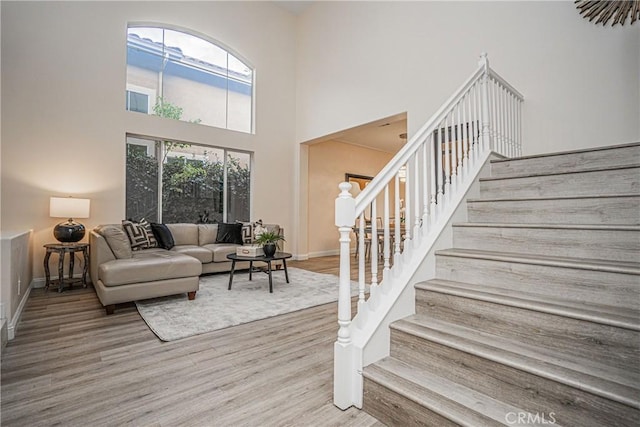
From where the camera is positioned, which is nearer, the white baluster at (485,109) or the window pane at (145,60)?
the white baluster at (485,109)

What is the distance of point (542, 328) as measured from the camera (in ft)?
4.70

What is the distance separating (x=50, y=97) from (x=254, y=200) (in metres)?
3.41

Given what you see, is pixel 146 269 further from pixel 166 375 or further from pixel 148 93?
pixel 148 93

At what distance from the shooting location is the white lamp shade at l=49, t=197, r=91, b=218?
4.00m

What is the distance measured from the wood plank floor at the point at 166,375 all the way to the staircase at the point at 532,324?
1.32ft

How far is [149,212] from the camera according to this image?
17.2 ft

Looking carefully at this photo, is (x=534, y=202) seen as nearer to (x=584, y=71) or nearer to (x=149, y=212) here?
(x=584, y=71)

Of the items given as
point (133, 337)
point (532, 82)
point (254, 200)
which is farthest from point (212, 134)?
point (532, 82)

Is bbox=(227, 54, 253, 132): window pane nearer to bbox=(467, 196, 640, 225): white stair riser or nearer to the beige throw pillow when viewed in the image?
the beige throw pillow

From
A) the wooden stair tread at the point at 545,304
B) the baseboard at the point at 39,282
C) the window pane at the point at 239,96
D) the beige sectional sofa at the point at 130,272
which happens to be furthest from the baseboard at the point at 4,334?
the window pane at the point at 239,96

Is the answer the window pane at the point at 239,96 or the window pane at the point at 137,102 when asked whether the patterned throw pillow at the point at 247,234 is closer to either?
the window pane at the point at 239,96

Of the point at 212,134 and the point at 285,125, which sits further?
the point at 285,125

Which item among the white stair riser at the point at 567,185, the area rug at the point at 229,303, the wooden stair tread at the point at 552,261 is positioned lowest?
the area rug at the point at 229,303

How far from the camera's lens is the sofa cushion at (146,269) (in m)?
3.00
